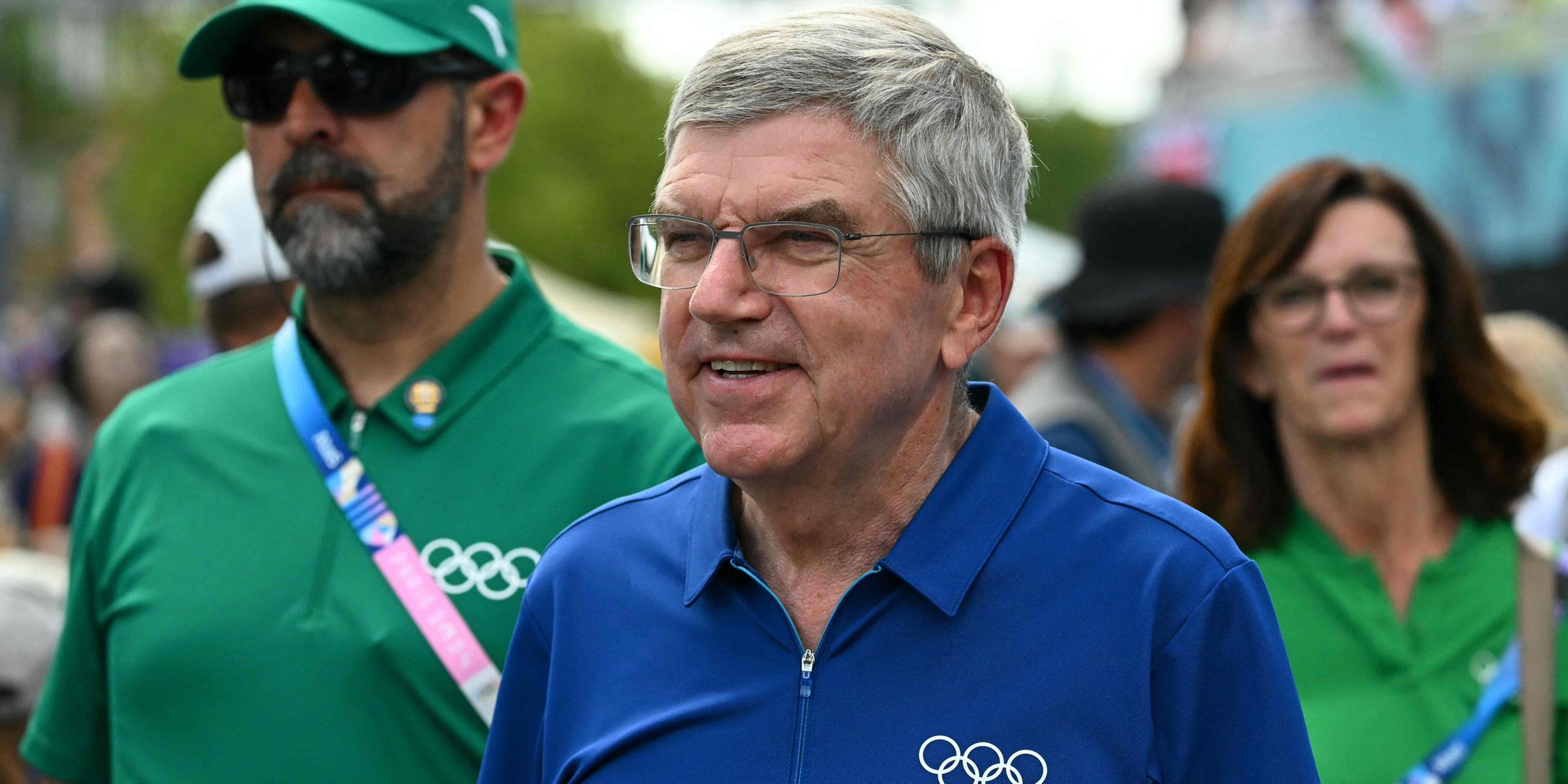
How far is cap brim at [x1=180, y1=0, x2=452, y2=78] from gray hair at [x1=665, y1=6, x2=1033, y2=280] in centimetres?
92

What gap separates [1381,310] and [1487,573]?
0.59 metres

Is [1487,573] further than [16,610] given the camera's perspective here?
No

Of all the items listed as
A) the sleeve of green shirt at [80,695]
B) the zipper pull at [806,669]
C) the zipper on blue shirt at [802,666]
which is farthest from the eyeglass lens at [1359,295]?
the sleeve of green shirt at [80,695]

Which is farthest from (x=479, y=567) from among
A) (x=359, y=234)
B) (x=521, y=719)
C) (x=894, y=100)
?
(x=894, y=100)

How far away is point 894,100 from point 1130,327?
321 cm

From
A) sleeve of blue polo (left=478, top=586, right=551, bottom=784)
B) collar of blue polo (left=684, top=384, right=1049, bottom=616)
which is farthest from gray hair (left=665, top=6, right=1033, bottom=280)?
sleeve of blue polo (left=478, top=586, right=551, bottom=784)

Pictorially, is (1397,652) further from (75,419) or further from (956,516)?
(75,419)

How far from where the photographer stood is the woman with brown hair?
3.40m

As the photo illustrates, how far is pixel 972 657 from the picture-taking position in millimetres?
2115

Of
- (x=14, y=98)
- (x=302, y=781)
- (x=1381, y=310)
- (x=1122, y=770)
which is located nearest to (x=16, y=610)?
(x=302, y=781)

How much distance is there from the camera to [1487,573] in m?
3.45

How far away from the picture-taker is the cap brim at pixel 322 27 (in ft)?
9.75

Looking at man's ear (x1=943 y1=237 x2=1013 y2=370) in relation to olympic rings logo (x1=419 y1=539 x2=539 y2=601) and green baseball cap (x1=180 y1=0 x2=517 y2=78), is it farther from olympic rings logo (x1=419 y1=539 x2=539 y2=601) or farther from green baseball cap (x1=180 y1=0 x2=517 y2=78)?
green baseball cap (x1=180 y1=0 x2=517 y2=78)

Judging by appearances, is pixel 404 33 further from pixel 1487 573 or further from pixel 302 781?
pixel 1487 573
